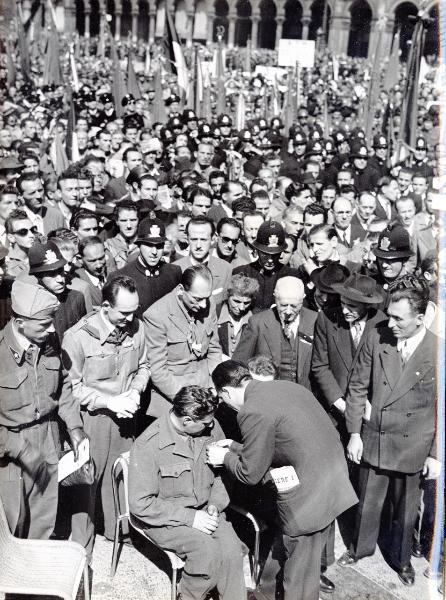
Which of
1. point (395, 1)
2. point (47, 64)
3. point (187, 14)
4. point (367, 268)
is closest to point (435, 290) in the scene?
point (367, 268)

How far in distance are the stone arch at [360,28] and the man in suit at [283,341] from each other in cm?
4436

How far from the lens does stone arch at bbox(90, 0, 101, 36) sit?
48594 millimetres

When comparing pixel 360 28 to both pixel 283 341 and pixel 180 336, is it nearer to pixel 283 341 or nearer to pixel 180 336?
pixel 283 341

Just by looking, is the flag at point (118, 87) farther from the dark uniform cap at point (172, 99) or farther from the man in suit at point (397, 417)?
the man in suit at point (397, 417)

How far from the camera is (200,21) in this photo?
48219 millimetres

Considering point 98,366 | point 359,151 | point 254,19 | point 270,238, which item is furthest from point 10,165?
point 254,19

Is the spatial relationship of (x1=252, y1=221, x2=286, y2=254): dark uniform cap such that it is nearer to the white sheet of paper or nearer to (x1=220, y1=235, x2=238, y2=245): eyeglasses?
(x1=220, y1=235, x2=238, y2=245): eyeglasses

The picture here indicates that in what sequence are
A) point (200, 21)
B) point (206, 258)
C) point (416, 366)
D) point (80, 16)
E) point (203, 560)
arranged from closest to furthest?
point (203, 560)
point (416, 366)
point (206, 258)
point (200, 21)
point (80, 16)

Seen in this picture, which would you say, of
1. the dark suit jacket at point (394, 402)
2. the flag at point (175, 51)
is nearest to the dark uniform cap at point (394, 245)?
the dark suit jacket at point (394, 402)

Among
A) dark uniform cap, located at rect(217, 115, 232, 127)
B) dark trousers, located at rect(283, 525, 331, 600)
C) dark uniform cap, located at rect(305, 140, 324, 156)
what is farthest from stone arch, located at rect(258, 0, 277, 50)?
dark trousers, located at rect(283, 525, 331, 600)

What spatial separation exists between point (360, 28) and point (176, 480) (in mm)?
48351

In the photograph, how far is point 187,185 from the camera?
809cm

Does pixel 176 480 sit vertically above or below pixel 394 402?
below

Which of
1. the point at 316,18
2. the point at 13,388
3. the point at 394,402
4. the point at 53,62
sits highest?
the point at 316,18
